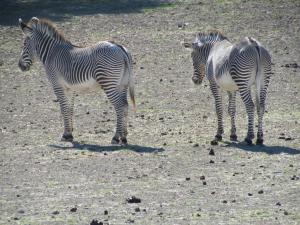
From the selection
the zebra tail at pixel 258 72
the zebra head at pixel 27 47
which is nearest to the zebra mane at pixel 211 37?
the zebra tail at pixel 258 72

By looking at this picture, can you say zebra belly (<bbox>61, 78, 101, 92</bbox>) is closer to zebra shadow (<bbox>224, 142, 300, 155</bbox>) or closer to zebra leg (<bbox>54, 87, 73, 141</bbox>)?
zebra leg (<bbox>54, 87, 73, 141</bbox>)

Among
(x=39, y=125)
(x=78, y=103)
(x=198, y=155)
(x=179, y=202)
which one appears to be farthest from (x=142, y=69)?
(x=179, y=202)

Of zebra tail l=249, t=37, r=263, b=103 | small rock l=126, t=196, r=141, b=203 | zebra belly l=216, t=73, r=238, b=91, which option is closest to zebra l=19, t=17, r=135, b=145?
zebra belly l=216, t=73, r=238, b=91

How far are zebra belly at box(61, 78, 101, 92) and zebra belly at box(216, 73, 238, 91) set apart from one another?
2358 mm

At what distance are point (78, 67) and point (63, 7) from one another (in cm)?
1592

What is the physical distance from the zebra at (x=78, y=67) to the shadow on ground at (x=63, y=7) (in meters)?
12.1

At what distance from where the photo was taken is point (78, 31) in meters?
30.6

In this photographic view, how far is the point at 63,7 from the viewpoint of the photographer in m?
34.4

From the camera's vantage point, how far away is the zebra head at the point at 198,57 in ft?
65.8

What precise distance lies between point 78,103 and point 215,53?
15.3 ft

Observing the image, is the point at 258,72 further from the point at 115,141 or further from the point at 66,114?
the point at 66,114

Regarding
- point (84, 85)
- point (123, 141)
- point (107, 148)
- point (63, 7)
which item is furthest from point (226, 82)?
point (63, 7)

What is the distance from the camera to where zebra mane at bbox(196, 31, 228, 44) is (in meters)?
20.0

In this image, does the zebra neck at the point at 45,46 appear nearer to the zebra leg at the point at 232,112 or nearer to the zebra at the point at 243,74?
the zebra at the point at 243,74
